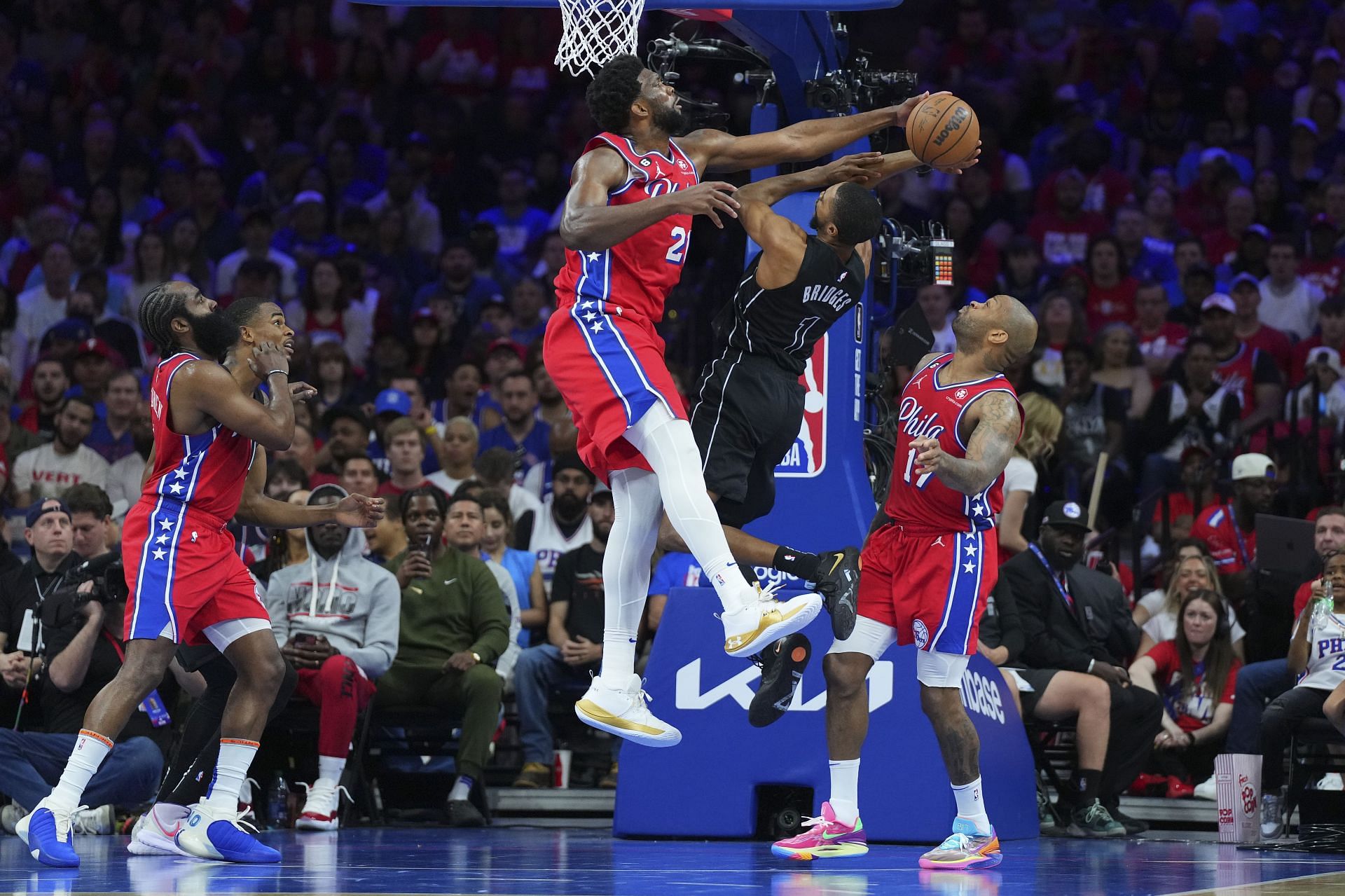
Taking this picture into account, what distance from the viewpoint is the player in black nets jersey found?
7969 mm

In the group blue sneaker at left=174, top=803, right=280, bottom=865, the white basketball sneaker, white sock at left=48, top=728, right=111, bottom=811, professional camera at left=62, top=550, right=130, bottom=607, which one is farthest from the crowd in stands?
white sock at left=48, top=728, right=111, bottom=811

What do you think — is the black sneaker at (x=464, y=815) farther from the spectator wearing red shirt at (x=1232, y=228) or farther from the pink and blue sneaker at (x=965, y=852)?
the spectator wearing red shirt at (x=1232, y=228)

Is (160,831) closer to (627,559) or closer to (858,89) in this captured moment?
(627,559)

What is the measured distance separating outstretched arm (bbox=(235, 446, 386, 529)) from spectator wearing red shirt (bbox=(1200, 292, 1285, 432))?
25.6ft

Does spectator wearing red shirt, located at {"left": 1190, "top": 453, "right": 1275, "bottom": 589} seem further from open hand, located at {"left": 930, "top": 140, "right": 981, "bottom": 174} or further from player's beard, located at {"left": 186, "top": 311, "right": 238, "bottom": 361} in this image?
player's beard, located at {"left": 186, "top": 311, "right": 238, "bottom": 361}

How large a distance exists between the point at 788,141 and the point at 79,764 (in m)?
4.07

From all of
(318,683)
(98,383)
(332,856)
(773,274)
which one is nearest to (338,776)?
(318,683)

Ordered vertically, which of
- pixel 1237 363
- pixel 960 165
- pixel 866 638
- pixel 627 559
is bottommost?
pixel 866 638

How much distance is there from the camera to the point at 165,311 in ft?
27.0

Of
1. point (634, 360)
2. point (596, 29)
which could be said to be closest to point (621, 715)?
point (634, 360)

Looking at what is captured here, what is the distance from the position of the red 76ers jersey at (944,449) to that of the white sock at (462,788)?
11.9ft

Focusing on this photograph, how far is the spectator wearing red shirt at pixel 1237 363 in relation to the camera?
13.8 meters

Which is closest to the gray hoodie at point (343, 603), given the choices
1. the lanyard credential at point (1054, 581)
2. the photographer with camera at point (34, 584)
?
the photographer with camera at point (34, 584)

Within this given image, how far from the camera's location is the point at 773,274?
805 cm
